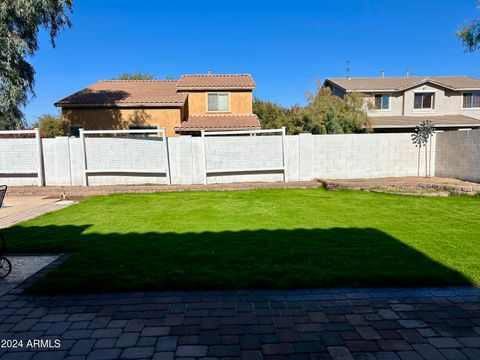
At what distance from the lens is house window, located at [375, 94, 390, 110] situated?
26.5m

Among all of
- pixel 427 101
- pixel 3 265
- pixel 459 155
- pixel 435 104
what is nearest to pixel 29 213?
pixel 3 265

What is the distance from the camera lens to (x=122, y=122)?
18.0m

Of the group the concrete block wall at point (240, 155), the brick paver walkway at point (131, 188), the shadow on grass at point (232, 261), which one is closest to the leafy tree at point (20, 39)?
the brick paver walkway at point (131, 188)

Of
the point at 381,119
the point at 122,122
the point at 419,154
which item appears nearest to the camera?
the point at 419,154

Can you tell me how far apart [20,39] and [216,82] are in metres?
10.6

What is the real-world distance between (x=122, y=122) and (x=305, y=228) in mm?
14656

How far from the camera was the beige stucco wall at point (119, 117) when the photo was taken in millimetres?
17781

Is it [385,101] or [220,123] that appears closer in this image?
[220,123]

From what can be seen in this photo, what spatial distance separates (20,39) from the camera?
543 inches

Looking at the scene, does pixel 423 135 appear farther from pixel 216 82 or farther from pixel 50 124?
pixel 50 124

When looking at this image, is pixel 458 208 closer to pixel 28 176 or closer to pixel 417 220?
pixel 417 220

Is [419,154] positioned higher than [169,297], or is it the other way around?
[419,154]

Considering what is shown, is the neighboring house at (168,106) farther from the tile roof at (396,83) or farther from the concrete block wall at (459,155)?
A: the tile roof at (396,83)

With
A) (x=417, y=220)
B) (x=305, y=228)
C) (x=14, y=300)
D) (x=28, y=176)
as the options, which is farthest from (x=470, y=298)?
(x=28, y=176)
